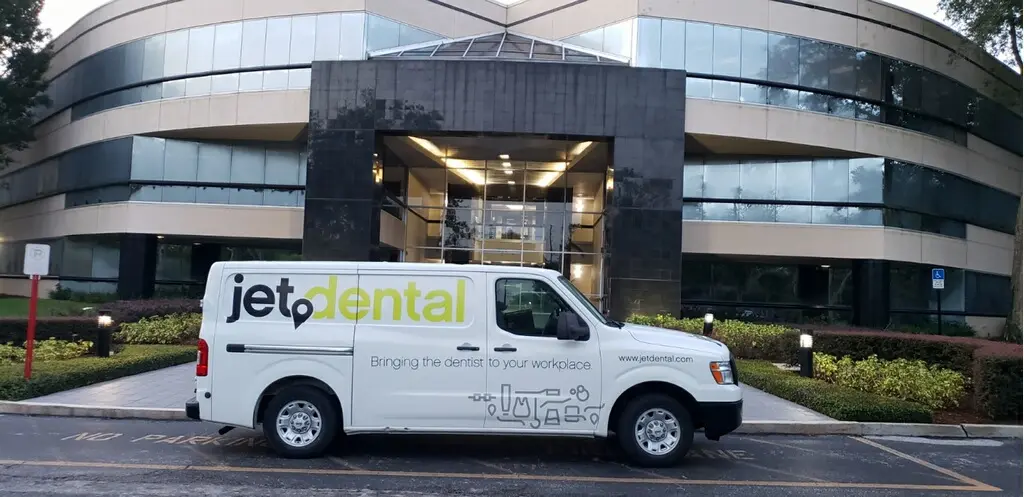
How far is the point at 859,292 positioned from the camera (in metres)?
24.3

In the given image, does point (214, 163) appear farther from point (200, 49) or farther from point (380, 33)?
point (380, 33)

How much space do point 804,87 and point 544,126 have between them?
29.9 ft

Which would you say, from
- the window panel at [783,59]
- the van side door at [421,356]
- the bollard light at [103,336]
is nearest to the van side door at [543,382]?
the van side door at [421,356]

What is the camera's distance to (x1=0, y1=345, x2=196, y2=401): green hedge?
997cm

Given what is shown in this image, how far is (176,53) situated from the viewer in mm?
25047

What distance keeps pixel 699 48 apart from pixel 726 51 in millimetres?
938

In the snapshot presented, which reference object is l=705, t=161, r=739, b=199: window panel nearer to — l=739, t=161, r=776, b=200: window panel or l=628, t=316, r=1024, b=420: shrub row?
l=739, t=161, r=776, b=200: window panel

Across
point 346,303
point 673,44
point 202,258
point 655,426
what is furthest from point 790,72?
point 202,258

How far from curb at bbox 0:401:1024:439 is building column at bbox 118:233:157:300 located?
697 inches

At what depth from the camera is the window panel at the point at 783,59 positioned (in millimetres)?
23562

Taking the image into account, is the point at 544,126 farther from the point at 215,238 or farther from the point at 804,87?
the point at 215,238

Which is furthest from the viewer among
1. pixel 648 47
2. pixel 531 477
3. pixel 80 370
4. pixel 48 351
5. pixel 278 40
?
pixel 278 40

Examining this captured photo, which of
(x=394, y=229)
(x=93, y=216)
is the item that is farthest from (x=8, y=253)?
(x=394, y=229)

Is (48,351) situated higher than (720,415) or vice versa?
(720,415)
